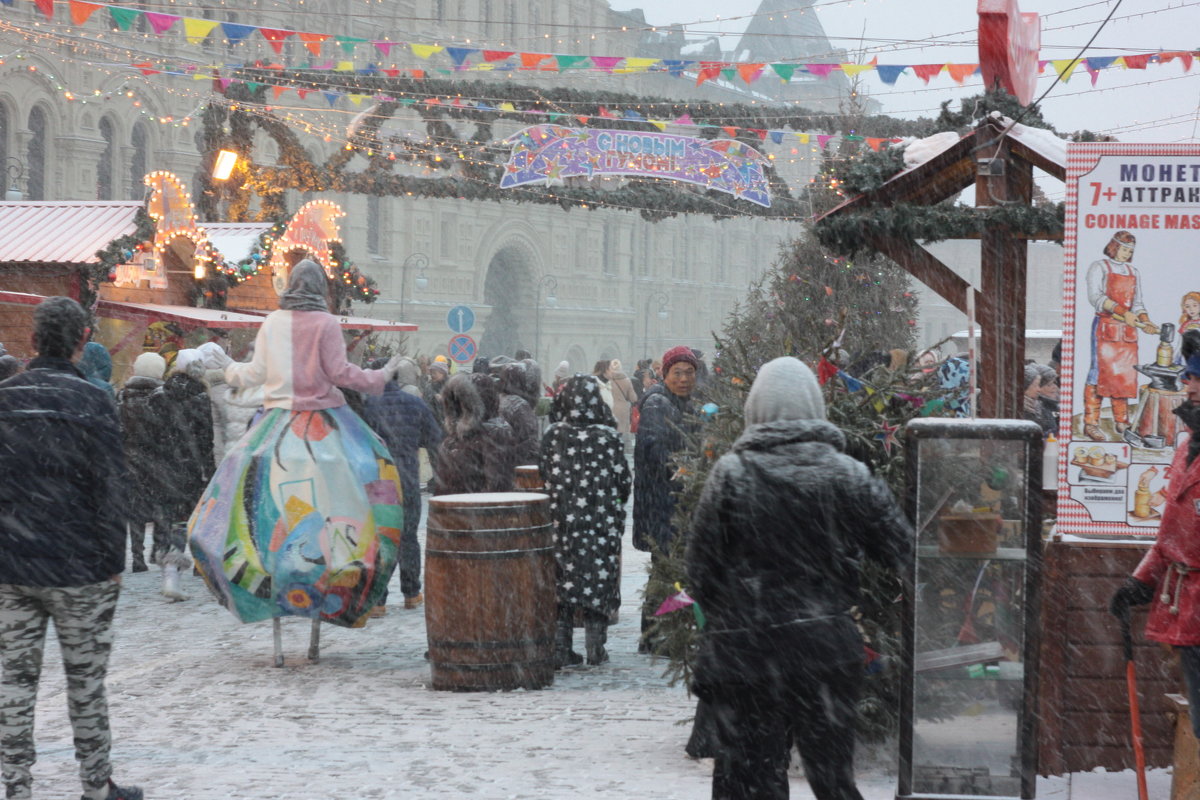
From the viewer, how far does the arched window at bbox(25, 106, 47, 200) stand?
33000 millimetres

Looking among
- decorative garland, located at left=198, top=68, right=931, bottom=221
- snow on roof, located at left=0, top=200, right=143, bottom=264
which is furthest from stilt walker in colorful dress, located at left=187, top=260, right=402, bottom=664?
decorative garland, located at left=198, top=68, right=931, bottom=221

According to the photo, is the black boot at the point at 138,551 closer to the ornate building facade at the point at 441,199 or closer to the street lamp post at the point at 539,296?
the ornate building facade at the point at 441,199

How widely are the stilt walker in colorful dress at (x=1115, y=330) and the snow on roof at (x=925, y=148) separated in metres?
1.34

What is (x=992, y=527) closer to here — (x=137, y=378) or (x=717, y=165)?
(x=137, y=378)

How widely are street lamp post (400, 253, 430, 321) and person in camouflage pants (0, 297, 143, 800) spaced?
4218 cm

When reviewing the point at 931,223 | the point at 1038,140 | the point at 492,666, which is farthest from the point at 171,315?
the point at 1038,140

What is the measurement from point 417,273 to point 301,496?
42.2m

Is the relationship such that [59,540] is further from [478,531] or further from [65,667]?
[478,531]

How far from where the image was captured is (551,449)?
8.70 meters

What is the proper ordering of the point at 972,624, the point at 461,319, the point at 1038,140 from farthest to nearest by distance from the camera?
the point at 461,319
the point at 1038,140
the point at 972,624

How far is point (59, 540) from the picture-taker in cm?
535

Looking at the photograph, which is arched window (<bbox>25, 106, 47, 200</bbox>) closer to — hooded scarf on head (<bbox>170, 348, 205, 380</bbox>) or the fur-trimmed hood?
hooded scarf on head (<bbox>170, 348, 205, 380</bbox>)

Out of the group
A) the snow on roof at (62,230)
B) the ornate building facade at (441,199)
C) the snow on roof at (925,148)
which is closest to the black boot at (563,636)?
the snow on roof at (925,148)

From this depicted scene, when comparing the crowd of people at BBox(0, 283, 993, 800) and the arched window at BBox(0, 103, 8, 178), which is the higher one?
the arched window at BBox(0, 103, 8, 178)
